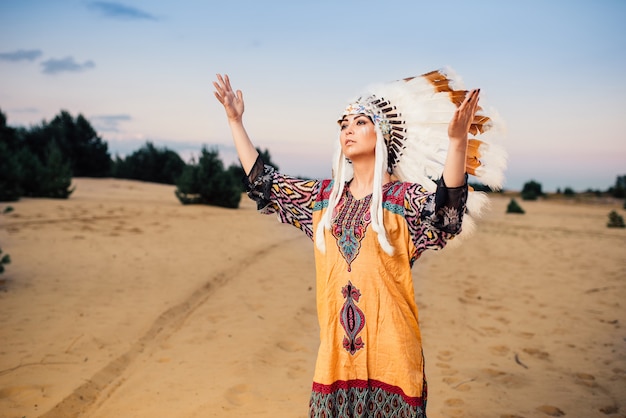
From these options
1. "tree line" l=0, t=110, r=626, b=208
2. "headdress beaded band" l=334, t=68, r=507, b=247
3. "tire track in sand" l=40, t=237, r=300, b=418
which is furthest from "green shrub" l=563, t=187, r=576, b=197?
"headdress beaded band" l=334, t=68, r=507, b=247

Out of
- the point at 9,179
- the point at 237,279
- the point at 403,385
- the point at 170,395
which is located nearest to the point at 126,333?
the point at 170,395

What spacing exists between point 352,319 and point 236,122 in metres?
1.15

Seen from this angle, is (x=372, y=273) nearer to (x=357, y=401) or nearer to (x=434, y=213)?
(x=434, y=213)

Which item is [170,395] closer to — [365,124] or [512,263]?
[365,124]

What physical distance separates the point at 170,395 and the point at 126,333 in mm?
1551

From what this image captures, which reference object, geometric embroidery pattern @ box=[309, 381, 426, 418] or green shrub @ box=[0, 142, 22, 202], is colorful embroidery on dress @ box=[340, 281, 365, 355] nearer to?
geometric embroidery pattern @ box=[309, 381, 426, 418]

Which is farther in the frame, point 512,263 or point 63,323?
point 512,263

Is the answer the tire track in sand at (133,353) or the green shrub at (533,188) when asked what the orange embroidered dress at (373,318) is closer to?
the tire track in sand at (133,353)

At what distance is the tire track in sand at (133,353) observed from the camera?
3.77 meters

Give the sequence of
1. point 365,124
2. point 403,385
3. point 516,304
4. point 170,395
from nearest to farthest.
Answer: point 403,385, point 365,124, point 170,395, point 516,304

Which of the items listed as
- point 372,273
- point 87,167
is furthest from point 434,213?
point 87,167

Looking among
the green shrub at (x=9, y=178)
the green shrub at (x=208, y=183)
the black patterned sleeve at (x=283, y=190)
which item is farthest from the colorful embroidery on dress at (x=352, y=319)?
the green shrub at (x=208, y=183)

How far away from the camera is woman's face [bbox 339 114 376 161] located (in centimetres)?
236

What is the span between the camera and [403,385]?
7.09 ft
